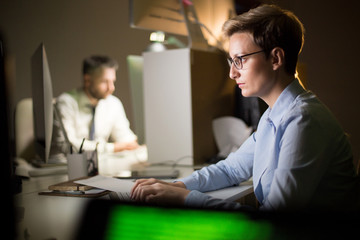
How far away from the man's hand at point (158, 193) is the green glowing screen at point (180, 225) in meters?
0.48

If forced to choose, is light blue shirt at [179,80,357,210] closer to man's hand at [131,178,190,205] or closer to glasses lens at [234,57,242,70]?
man's hand at [131,178,190,205]

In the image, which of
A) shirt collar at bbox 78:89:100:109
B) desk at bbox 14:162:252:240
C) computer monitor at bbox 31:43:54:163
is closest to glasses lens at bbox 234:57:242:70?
desk at bbox 14:162:252:240

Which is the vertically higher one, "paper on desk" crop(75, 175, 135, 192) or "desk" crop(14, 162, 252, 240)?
"paper on desk" crop(75, 175, 135, 192)

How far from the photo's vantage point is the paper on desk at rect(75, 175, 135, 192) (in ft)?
3.80

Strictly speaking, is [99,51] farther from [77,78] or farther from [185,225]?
[185,225]

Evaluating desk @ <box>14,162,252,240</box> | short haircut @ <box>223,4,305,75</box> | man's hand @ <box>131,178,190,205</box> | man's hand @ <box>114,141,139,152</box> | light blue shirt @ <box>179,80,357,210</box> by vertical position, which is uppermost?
short haircut @ <box>223,4,305,75</box>

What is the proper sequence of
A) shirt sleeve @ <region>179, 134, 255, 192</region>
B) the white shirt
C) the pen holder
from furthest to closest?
the white shirt
the pen holder
shirt sleeve @ <region>179, 134, 255, 192</region>

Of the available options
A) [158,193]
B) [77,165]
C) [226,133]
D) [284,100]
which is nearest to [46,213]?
[158,193]

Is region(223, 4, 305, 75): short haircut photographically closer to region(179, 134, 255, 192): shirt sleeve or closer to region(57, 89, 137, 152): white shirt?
region(179, 134, 255, 192): shirt sleeve

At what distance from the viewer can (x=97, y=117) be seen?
3.20 meters

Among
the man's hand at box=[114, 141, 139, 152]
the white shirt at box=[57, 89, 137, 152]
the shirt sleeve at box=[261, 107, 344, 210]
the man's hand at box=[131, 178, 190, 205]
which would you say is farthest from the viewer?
the white shirt at box=[57, 89, 137, 152]

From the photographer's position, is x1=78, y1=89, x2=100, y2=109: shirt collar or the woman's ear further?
x1=78, y1=89, x2=100, y2=109: shirt collar

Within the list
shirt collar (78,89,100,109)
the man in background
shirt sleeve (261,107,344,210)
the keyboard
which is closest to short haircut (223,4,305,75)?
shirt sleeve (261,107,344,210)

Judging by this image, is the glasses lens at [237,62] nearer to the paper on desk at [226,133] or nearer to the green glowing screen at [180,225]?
the green glowing screen at [180,225]
